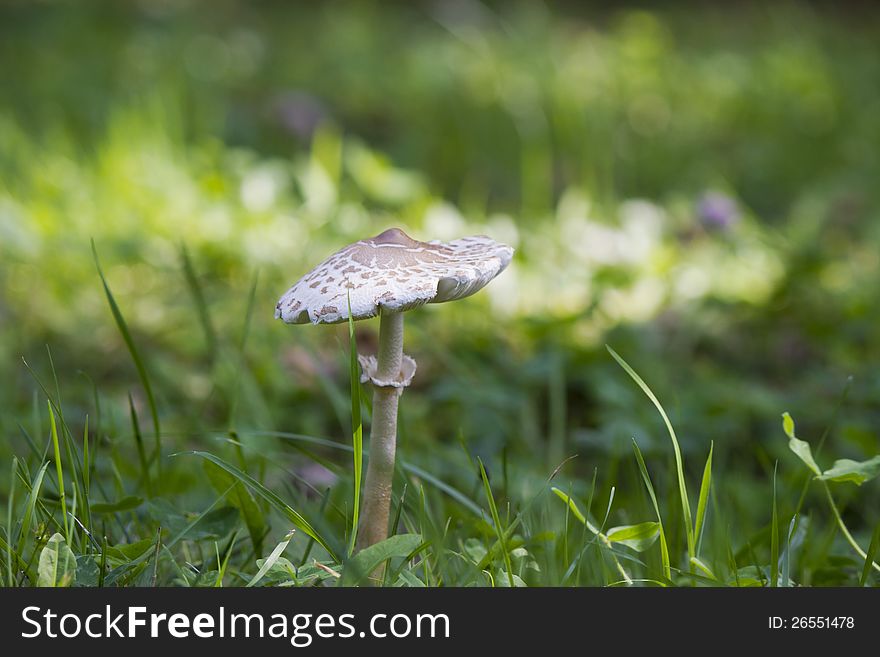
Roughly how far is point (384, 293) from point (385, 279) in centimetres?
4

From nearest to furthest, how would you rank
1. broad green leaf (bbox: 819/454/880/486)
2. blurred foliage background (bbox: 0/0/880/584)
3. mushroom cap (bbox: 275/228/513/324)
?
mushroom cap (bbox: 275/228/513/324) → broad green leaf (bbox: 819/454/880/486) → blurred foliage background (bbox: 0/0/880/584)

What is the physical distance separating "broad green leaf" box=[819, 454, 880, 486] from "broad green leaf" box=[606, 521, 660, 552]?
333 mm

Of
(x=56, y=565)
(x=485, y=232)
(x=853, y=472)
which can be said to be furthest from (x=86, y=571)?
(x=485, y=232)

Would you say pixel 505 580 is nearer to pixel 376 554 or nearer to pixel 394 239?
pixel 376 554

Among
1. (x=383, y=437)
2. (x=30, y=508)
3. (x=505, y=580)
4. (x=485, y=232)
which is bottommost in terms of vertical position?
(x=505, y=580)

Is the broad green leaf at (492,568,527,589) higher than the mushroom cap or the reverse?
the reverse

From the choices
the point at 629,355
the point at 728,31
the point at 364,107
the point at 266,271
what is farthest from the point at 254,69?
the point at 728,31

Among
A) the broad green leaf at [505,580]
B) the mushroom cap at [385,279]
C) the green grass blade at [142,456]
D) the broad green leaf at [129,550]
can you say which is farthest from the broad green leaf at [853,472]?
the green grass blade at [142,456]

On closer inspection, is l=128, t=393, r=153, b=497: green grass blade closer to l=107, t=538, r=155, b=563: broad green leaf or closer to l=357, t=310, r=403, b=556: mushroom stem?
l=107, t=538, r=155, b=563: broad green leaf

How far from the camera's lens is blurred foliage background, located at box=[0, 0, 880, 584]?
2.66 m

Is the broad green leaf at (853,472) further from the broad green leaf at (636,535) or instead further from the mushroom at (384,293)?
the mushroom at (384,293)

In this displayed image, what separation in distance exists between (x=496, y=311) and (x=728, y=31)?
7755 mm

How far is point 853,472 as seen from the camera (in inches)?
63.4

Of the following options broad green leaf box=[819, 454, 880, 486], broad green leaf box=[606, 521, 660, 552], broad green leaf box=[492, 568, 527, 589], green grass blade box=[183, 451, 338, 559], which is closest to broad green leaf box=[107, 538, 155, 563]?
green grass blade box=[183, 451, 338, 559]
